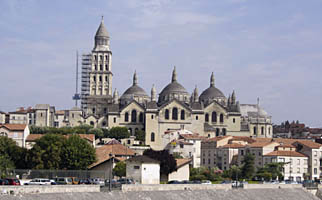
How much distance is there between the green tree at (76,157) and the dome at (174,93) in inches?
2168

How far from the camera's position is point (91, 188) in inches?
1527

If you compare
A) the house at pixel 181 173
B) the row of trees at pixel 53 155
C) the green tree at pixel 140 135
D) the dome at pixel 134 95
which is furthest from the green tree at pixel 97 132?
the row of trees at pixel 53 155

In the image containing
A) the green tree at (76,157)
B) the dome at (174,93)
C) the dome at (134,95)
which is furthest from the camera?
the dome at (134,95)

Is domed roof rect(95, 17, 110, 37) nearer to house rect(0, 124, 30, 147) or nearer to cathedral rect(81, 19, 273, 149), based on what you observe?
cathedral rect(81, 19, 273, 149)

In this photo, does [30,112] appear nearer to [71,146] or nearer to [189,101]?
[189,101]

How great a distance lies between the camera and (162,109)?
10881cm

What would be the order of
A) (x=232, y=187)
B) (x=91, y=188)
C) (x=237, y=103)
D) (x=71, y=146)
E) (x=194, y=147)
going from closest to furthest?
(x=91, y=188), (x=232, y=187), (x=71, y=146), (x=194, y=147), (x=237, y=103)

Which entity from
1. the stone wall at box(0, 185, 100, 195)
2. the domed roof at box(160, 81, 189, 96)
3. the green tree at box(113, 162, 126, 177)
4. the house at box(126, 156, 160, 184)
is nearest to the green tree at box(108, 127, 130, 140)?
the domed roof at box(160, 81, 189, 96)

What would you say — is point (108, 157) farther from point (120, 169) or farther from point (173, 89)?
point (173, 89)

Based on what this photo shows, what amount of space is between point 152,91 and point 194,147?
24.5m

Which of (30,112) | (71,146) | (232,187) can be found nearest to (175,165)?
(71,146)

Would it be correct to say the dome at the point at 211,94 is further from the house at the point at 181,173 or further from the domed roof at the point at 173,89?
the house at the point at 181,173

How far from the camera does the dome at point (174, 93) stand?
4609 inches

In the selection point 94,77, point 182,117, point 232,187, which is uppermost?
point 94,77
